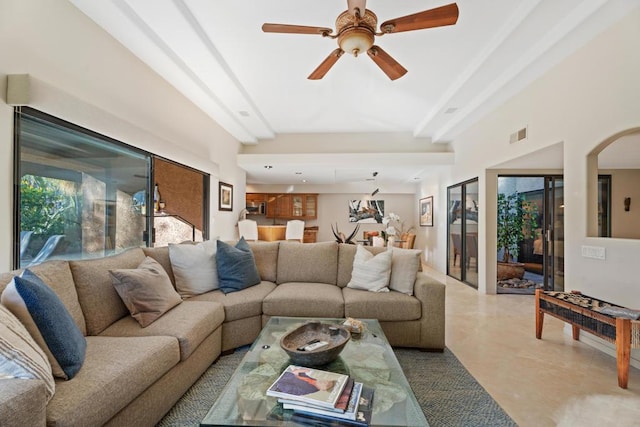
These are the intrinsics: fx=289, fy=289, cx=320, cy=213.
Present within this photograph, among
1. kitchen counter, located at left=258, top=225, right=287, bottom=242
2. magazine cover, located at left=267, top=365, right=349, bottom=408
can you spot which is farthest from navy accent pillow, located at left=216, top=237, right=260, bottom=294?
kitchen counter, located at left=258, top=225, right=287, bottom=242

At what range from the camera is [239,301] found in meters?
2.52

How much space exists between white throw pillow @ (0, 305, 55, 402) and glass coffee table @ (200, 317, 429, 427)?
0.64 metres

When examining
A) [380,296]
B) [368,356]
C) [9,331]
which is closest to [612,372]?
[380,296]

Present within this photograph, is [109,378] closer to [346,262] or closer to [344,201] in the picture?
[346,262]

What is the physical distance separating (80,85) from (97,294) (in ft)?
5.63

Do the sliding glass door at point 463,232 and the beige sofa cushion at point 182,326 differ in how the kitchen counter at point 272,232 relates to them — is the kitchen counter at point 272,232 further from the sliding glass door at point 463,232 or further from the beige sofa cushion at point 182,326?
the beige sofa cushion at point 182,326

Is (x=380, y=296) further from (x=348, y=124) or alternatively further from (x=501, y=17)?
(x=348, y=124)

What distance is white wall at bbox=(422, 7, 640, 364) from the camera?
235 centimetres

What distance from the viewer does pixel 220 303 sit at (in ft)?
7.95

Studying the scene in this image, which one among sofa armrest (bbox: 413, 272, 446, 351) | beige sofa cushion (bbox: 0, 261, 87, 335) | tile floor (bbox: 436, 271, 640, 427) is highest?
beige sofa cushion (bbox: 0, 261, 87, 335)

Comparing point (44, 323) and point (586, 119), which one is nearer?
point (44, 323)

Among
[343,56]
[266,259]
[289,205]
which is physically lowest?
[266,259]

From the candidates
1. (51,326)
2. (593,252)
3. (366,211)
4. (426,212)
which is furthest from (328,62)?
(366,211)

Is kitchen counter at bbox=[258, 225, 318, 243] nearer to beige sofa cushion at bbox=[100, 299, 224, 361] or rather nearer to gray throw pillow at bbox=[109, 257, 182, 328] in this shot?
beige sofa cushion at bbox=[100, 299, 224, 361]
